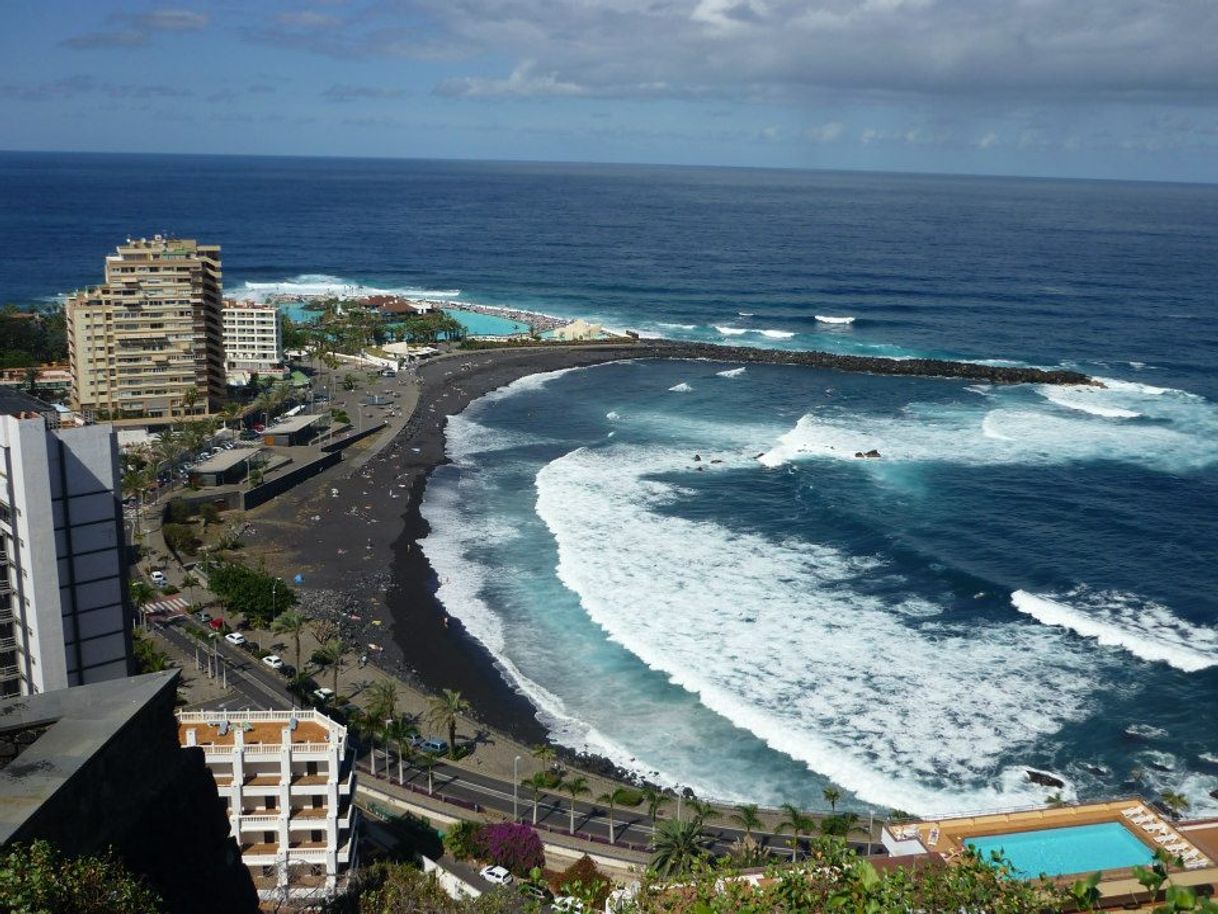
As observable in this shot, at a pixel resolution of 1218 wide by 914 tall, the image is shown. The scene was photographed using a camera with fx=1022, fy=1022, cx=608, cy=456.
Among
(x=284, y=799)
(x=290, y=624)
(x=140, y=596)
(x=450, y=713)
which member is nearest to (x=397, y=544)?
(x=140, y=596)

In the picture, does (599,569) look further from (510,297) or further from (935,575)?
(510,297)

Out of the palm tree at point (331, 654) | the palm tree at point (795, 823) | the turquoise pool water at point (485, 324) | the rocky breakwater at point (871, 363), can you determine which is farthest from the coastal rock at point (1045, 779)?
the turquoise pool water at point (485, 324)

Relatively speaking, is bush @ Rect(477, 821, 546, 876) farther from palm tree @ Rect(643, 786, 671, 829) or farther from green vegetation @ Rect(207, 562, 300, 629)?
green vegetation @ Rect(207, 562, 300, 629)

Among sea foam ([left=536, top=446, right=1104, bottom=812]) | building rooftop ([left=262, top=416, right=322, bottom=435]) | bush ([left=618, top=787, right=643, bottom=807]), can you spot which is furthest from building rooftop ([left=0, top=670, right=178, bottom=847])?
building rooftop ([left=262, top=416, right=322, bottom=435])

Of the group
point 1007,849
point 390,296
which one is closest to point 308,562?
point 1007,849

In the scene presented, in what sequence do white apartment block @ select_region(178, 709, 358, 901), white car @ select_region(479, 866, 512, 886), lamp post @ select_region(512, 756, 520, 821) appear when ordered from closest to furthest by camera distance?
white apartment block @ select_region(178, 709, 358, 901) < white car @ select_region(479, 866, 512, 886) < lamp post @ select_region(512, 756, 520, 821)

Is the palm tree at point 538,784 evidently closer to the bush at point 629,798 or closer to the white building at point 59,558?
the bush at point 629,798
